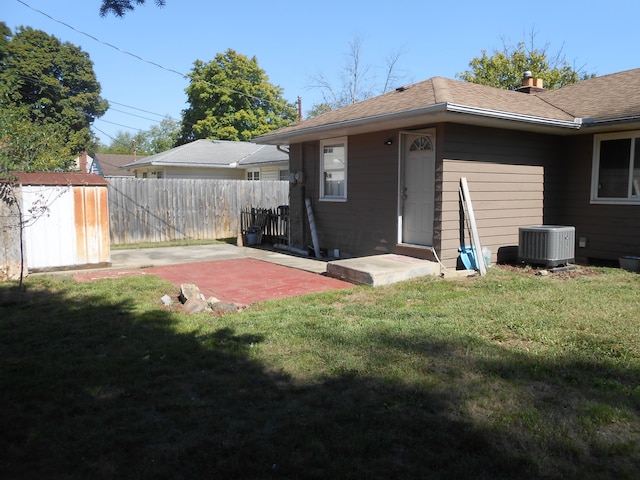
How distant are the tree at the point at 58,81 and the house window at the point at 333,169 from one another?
74.4 feet

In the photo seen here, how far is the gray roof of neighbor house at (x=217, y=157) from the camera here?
2073cm

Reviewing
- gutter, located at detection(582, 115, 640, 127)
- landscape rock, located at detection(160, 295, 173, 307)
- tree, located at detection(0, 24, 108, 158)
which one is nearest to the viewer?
landscape rock, located at detection(160, 295, 173, 307)

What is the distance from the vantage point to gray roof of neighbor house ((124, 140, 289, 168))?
2073 cm

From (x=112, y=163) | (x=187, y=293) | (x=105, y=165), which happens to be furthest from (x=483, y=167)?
(x=112, y=163)

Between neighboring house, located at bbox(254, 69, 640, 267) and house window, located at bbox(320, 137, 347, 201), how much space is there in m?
0.04

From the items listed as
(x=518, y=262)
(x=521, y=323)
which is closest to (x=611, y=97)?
(x=518, y=262)

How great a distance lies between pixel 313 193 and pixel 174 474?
30.8 feet

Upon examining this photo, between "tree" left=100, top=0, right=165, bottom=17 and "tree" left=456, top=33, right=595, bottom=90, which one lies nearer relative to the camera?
"tree" left=100, top=0, right=165, bottom=17

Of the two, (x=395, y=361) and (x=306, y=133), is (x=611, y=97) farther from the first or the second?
(x=395, y=361)

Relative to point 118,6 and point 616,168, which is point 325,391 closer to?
point 118,6

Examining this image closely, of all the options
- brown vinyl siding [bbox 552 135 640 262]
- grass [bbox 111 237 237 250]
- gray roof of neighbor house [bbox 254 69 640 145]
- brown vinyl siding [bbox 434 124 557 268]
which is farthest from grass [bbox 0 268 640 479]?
grass [bbox 111 237 237 250]

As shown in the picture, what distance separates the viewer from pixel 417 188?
919cm

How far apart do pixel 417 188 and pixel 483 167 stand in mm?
1216

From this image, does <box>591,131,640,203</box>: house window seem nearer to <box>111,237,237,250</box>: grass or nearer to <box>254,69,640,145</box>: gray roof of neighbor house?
<box>254,69,640,145</box>: gray roof of neighbor house
